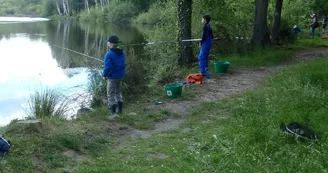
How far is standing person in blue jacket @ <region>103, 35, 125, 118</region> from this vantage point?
7.73 meters

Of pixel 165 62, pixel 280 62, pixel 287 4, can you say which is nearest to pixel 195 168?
pixel 280 62

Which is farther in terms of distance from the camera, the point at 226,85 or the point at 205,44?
the point at 205,44

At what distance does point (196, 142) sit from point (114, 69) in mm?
2650

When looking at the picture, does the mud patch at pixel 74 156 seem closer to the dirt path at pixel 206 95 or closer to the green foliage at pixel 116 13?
the dirt path at pixel 206 95

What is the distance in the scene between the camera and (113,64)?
781 centimetres

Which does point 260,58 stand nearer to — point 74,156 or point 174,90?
point 174,90

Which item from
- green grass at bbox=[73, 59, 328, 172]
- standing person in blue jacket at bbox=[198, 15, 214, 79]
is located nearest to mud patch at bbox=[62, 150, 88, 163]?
green grass at bbox=[73, 59, 328, 172]

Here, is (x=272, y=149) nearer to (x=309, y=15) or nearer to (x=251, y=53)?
(x=251, y=53)

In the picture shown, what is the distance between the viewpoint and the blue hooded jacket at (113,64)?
774 cm

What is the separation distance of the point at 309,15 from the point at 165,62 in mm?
14185

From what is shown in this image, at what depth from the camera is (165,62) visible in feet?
49.1

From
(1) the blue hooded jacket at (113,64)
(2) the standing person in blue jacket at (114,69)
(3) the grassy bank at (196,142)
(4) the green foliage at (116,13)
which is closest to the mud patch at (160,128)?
(3) the grassy bank at (196,142)

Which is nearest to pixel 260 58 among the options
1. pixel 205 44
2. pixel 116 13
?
pixel 205 44

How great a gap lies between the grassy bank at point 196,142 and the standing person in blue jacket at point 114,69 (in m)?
0.29
